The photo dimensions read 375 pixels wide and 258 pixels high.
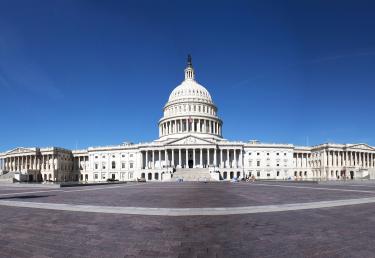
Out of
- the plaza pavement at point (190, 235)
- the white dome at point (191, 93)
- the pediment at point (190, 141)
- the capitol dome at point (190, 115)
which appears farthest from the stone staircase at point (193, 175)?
the plaza pavement at point (190, 235)

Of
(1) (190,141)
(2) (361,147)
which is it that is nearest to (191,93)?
(1) (190,141)

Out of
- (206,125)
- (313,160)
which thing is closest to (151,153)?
(206,125)

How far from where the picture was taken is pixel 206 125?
13688 centimetres

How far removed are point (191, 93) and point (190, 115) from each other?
51.6 ft

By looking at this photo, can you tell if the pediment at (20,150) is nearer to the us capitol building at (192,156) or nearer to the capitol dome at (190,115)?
the us capitol building at (192,156)

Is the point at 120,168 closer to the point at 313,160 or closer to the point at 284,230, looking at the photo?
the point at 313,160

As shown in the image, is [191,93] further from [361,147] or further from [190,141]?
[361,147]

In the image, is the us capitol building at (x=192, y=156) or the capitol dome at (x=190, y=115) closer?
the us capitol building at (x=192, y=156)

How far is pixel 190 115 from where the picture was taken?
133m

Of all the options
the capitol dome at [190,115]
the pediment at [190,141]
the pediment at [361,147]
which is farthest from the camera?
the capitol dome at [190,115]

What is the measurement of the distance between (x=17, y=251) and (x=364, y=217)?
Result: 12478 mm

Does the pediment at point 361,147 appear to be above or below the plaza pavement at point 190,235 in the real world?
above

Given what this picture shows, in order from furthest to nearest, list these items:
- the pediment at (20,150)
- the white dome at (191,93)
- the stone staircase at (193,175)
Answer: the white dome at (191,93)
the pediment at (20,150)
the stone staircase at (193,175)

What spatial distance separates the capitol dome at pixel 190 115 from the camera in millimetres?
133500
